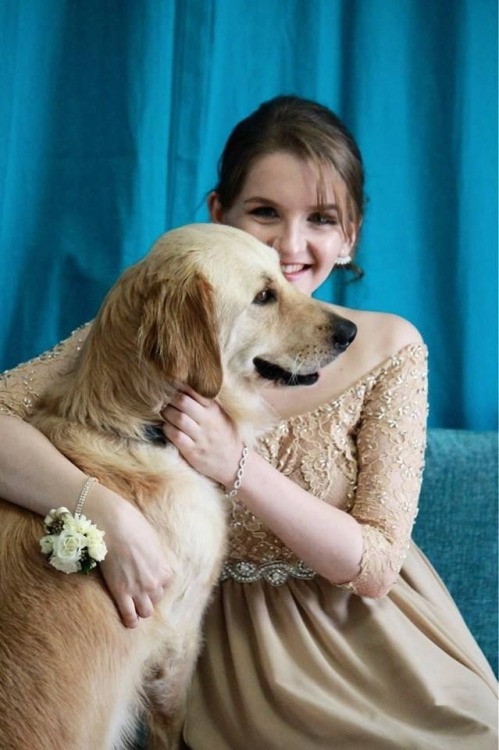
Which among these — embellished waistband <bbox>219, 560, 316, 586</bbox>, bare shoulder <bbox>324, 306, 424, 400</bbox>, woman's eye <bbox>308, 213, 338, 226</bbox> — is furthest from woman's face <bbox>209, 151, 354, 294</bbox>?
embellished waistband <bbox>219, 560, 316, 586</bbox>

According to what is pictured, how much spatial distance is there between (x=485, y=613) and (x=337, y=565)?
0.73 metres

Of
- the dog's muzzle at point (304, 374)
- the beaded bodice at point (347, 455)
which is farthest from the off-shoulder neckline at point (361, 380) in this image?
the dog's muzzle at point (304, 374)

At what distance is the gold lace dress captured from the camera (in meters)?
1.31

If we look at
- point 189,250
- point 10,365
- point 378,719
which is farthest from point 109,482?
point 10,365

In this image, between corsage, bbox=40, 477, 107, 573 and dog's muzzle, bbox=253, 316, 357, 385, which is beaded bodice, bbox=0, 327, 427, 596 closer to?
dog's muzzle, bbox=253, 316, 357, 385

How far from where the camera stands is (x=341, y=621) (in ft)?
4.75

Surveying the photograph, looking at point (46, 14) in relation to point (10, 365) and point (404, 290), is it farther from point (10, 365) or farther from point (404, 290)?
point (404, 290)

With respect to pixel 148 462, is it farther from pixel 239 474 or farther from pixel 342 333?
pixel 342 333

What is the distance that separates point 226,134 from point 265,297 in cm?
77

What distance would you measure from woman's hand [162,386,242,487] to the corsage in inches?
7.5

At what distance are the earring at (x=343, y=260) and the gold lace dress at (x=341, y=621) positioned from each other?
0.97 ft

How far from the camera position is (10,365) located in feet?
6.40

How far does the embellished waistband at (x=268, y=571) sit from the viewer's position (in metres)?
1.46

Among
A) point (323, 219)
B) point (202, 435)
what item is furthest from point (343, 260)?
point (202, 435)
